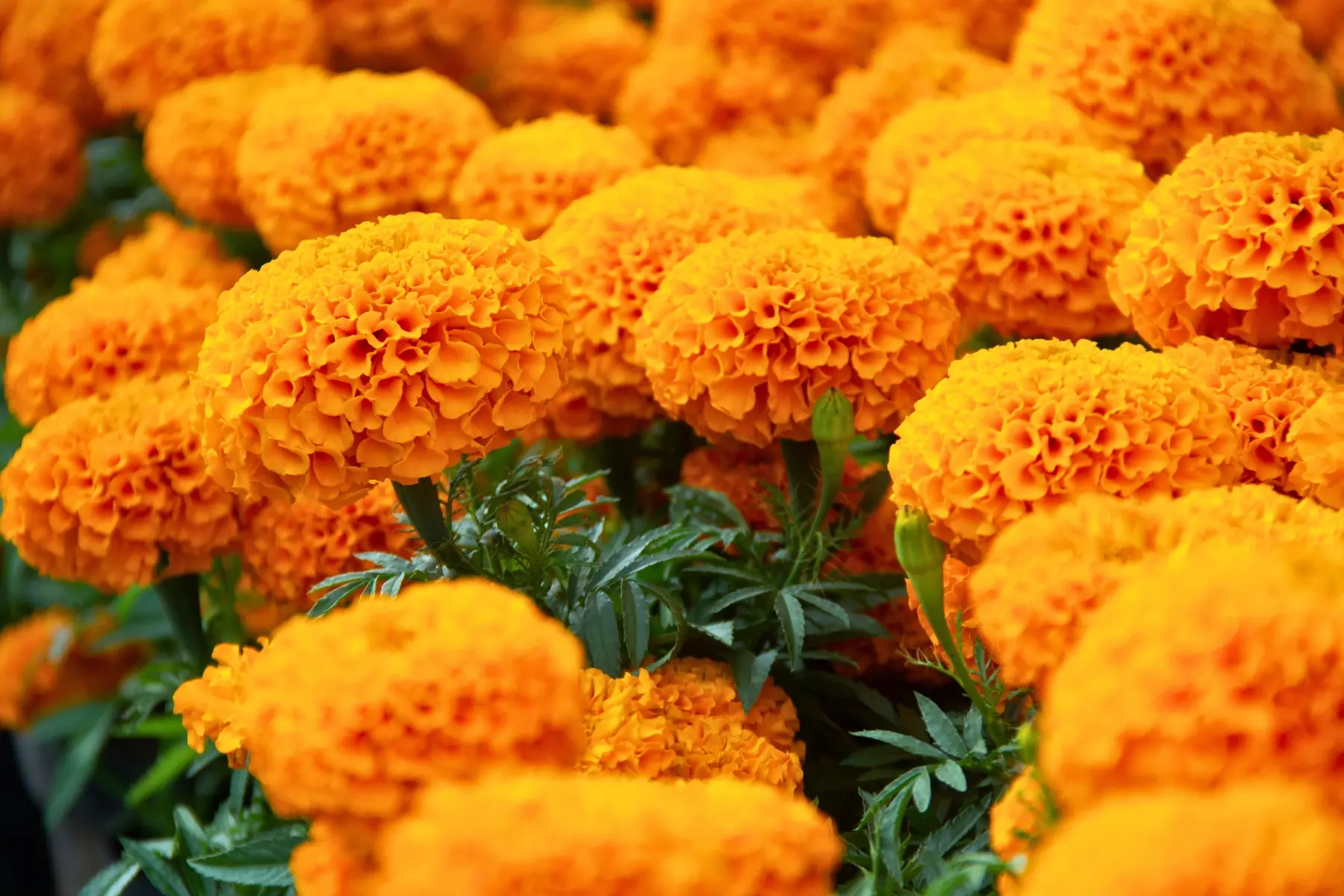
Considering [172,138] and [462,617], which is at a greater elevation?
[462,617]

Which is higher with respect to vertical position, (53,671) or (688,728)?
(688,728)

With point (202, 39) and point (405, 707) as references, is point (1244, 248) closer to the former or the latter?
point (405, 707)

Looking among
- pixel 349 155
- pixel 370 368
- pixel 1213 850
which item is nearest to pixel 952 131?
pixel 349 155

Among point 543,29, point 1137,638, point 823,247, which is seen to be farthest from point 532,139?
point 1137,638

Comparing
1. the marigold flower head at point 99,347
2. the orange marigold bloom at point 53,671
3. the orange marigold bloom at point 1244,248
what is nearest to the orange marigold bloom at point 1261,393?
the orange marigold bloom at point 1244,248

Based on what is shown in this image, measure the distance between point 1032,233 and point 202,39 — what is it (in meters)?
1.42

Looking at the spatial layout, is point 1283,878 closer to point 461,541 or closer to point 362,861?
point 362,861

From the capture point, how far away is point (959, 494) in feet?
3.33

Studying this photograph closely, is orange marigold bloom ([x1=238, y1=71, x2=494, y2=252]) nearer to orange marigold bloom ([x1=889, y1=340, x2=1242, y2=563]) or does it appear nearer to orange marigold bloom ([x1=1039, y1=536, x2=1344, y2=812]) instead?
orange marigold bloom ([x1=889, y1=340, x2=1242, y2=563])

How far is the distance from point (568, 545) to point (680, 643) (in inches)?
5.5

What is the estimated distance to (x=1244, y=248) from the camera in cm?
116

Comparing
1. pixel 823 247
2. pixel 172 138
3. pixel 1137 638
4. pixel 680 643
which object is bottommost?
pixel 680 643

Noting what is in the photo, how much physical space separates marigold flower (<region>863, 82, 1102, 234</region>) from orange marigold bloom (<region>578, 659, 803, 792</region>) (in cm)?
71

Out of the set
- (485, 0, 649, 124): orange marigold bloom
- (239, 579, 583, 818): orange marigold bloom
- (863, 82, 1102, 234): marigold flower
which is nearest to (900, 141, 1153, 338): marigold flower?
(863, 82, 1102, 234): marigold flower
